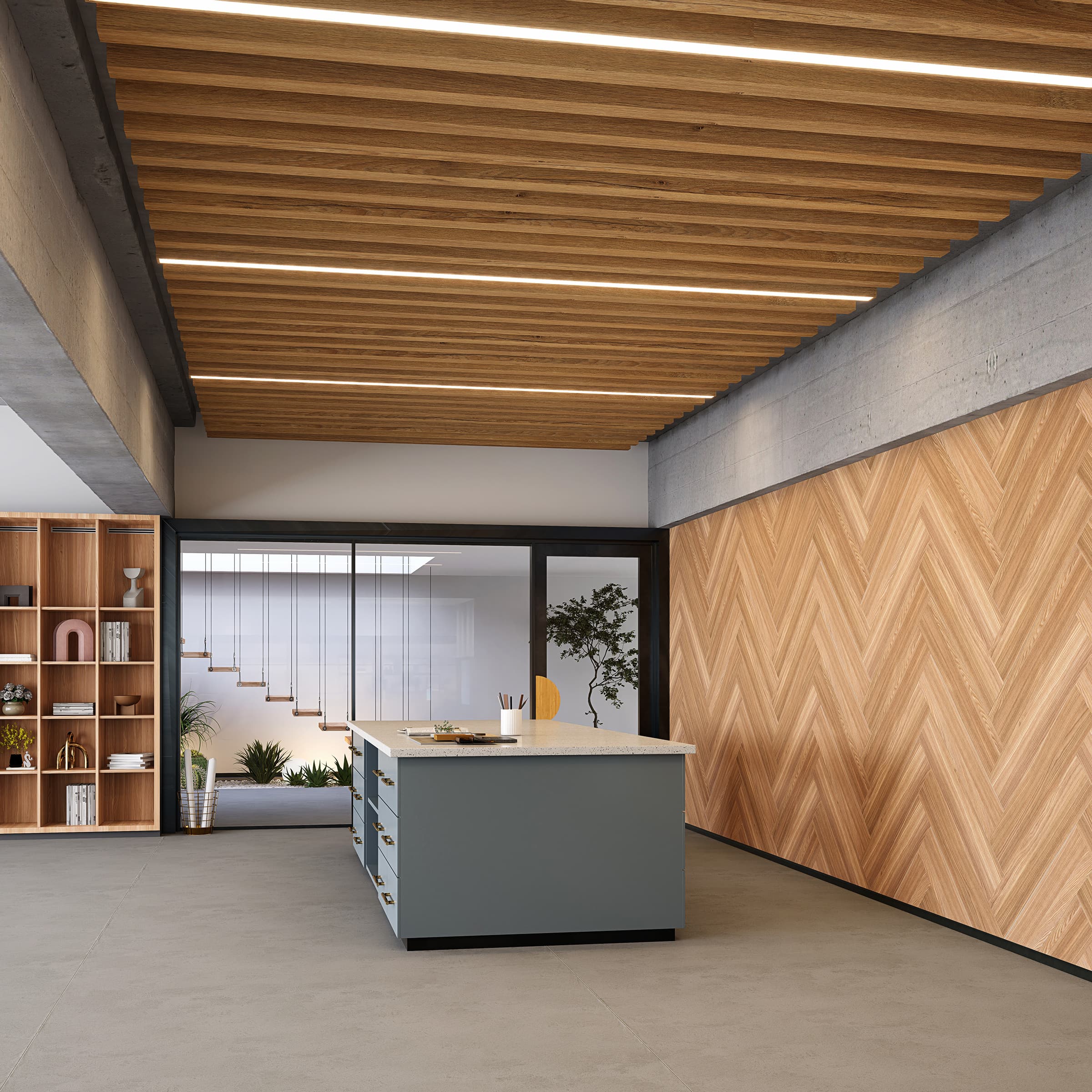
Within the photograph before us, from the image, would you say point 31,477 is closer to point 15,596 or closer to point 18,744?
point 15,596

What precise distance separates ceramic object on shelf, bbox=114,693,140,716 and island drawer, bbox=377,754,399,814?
353 centimetres

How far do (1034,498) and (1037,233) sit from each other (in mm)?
1142

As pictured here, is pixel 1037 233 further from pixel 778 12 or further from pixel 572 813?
pixel 572 813

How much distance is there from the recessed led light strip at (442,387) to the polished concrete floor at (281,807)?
3.60 meters

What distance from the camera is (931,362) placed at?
223 inches

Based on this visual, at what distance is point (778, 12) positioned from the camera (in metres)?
3.28

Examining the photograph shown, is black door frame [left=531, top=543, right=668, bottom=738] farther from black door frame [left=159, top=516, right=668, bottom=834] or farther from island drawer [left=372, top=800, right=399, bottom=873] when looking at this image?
island drawer [left=372, top=800, right=399, bottom=873]

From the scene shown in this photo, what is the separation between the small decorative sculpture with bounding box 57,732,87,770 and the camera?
8789 mm

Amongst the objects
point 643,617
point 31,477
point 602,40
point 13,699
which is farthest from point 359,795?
point 602,40

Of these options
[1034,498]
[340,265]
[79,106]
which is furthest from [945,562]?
[79,106]

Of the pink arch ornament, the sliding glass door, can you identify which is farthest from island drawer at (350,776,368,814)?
the pink arch ornament

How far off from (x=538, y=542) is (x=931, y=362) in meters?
4.94

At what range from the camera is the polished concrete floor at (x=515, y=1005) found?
3.73 meters

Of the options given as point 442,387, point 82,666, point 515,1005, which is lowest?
point 515,1005
